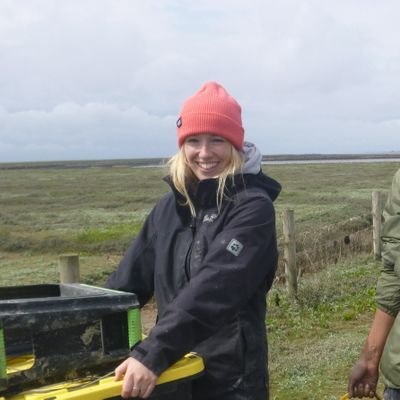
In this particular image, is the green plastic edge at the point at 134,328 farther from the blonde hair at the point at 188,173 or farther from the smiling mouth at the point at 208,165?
the smiling mouth at the point at 208,165

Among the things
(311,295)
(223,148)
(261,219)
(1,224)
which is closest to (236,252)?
(261,219)

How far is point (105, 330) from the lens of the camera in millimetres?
1946

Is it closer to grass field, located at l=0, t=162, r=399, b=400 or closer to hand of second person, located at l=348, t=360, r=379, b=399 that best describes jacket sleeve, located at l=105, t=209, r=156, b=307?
grass field, located at l=0, t=162, r=399, b=400

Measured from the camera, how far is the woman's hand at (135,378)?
5.83ft

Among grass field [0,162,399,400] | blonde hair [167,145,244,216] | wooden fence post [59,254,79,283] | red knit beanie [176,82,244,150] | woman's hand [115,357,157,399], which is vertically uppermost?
red knit beanie [176,82,244,150]

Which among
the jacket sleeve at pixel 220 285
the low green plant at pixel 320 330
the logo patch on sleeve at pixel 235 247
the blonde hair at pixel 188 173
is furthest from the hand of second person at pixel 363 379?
the low green plant at pixel 320 330

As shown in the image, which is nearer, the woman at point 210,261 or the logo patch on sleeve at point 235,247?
the woman at point 210,261

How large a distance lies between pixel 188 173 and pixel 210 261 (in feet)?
1.43

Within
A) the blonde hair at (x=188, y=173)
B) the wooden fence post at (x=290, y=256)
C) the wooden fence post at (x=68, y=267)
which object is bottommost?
the wooden fence post at (x=290, y=256)

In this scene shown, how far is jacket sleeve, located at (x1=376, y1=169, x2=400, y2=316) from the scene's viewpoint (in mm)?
2078

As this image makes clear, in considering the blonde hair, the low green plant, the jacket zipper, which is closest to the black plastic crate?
the jacket zipper

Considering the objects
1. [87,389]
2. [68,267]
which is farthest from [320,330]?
[87,389]

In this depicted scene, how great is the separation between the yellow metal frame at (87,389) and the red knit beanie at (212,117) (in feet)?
2.74

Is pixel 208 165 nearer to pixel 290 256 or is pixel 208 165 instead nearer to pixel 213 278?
pixel 213 278
